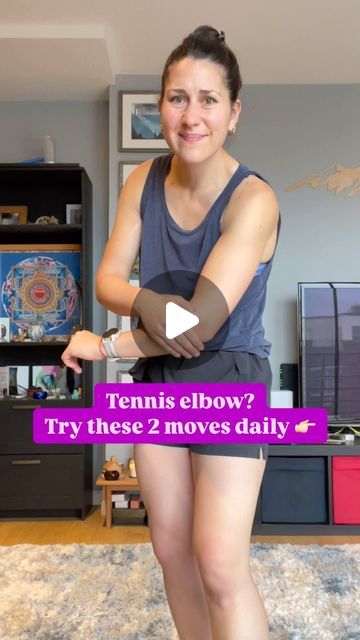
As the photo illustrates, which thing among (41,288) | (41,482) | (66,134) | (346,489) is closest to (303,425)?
(346,489)

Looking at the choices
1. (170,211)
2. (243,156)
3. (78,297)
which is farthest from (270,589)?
(243,156)

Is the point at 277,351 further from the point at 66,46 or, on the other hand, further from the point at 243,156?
the point at 66,46

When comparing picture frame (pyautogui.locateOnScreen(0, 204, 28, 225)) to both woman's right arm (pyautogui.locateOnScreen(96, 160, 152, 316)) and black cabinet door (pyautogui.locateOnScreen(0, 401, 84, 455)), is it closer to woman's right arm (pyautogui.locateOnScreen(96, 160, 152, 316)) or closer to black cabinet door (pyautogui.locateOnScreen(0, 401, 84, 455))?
black cabinet door (pyautogui.locateOnScreen(0, 401, 84, 455))

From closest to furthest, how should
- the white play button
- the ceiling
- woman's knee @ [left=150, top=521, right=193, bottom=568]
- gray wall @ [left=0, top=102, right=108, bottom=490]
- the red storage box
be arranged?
the white play button → woman's knee @ [left=150, top=521, right=193, bottom=568] → the ceiling → the red storage box → gray wall @ [left=0, top=102, right=108, bottom=490]

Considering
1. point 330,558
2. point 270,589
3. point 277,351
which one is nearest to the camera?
point 270,589

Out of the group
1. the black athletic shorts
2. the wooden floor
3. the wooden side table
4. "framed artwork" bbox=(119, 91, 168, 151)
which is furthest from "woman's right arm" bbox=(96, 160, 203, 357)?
"framed artwork" bbox=(119, 91, 168, 151)

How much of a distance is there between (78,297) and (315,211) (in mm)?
1575

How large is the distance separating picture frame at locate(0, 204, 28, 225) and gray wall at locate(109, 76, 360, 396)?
1371 mm

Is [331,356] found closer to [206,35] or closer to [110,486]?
[110,486]

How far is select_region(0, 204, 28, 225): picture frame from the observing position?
142 inches

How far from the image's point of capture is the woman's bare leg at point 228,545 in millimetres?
965

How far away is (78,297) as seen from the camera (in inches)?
141

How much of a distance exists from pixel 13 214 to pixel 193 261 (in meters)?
2.86

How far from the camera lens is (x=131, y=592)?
2057 mm
